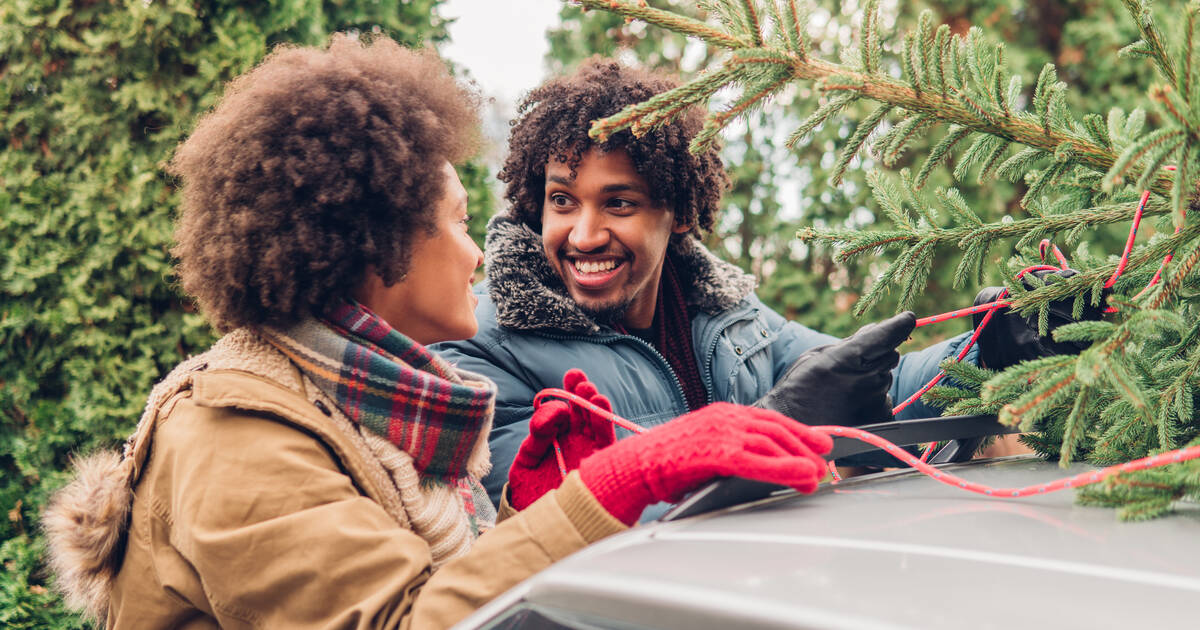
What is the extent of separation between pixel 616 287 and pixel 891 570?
76.6 inches

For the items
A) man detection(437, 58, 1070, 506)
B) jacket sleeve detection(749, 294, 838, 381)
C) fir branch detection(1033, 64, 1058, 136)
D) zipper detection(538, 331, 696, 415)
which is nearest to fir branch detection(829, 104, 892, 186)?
→ fir branch detection(1033, 64, 1058, 136)

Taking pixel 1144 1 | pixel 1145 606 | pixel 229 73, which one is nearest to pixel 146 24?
pixel 229 73

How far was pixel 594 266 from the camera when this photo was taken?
9.30 ft

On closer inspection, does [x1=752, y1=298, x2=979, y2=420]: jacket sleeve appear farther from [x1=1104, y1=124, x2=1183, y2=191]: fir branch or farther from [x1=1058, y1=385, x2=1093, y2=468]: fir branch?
[x1=1104, y1=124, x2=1183, y2=191]: fir branch

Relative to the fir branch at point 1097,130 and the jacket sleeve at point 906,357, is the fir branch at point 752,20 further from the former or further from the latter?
the jacket sleeve at point 906,357

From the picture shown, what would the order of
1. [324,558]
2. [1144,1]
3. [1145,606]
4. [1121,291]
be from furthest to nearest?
[1121,291] < [1144,1] < [324,558] < [1145,606]

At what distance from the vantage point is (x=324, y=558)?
52.5 inches

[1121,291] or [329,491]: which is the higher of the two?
[1121,291]

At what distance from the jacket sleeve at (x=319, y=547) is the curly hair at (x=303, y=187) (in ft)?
1.09

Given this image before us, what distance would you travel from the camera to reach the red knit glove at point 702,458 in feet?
4.06

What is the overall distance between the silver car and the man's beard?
60.3 inches

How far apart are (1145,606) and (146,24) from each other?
3.66 meters

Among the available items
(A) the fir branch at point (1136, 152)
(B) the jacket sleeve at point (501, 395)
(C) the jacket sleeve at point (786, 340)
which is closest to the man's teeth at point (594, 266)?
(B) the jacket sleeve at point (501, 395)

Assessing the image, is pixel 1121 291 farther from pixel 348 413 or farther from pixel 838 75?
pixel 348 413
